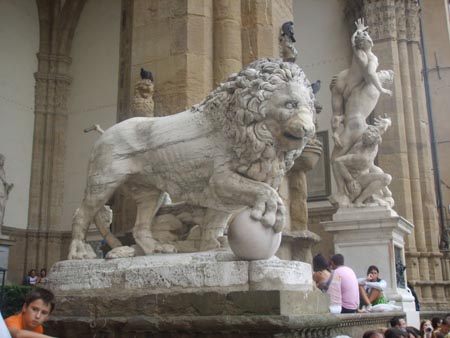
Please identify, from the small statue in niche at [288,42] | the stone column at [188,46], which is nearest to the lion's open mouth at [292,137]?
the stone column at [188,46]

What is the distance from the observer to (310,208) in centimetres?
1541

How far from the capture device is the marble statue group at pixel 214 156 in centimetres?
369

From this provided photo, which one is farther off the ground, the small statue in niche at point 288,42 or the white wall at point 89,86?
the white wall at point 89,86

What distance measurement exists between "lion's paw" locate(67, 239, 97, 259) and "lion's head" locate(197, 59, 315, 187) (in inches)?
49.1

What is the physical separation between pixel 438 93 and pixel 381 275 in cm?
1550

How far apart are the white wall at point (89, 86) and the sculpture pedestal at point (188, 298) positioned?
43.3 ft

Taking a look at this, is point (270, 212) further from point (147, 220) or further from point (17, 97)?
point (17, 97)

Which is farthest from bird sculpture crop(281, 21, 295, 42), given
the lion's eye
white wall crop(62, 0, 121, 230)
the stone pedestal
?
white wall crop(62, 0, 121, 230)

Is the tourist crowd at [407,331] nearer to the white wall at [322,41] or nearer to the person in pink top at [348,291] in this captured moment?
the person in pink top at [348,291]

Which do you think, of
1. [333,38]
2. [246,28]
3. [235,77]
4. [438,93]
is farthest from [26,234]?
[438,93]

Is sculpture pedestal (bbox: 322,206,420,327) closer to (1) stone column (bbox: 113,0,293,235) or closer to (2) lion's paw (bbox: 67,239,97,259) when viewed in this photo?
(1) stone column (bbox: 113,0,293,235)

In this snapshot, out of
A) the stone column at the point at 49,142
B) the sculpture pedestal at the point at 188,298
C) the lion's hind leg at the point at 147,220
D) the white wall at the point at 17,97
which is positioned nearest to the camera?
the sculpture pedestal at the point at 188,298

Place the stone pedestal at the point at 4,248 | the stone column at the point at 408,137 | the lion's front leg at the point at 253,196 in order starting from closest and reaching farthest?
the lion's front leg at the point at 253,196
the stone column at the point at 408,137
the stone pedestal at the point at 4,248

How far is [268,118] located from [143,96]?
7.14 ft
